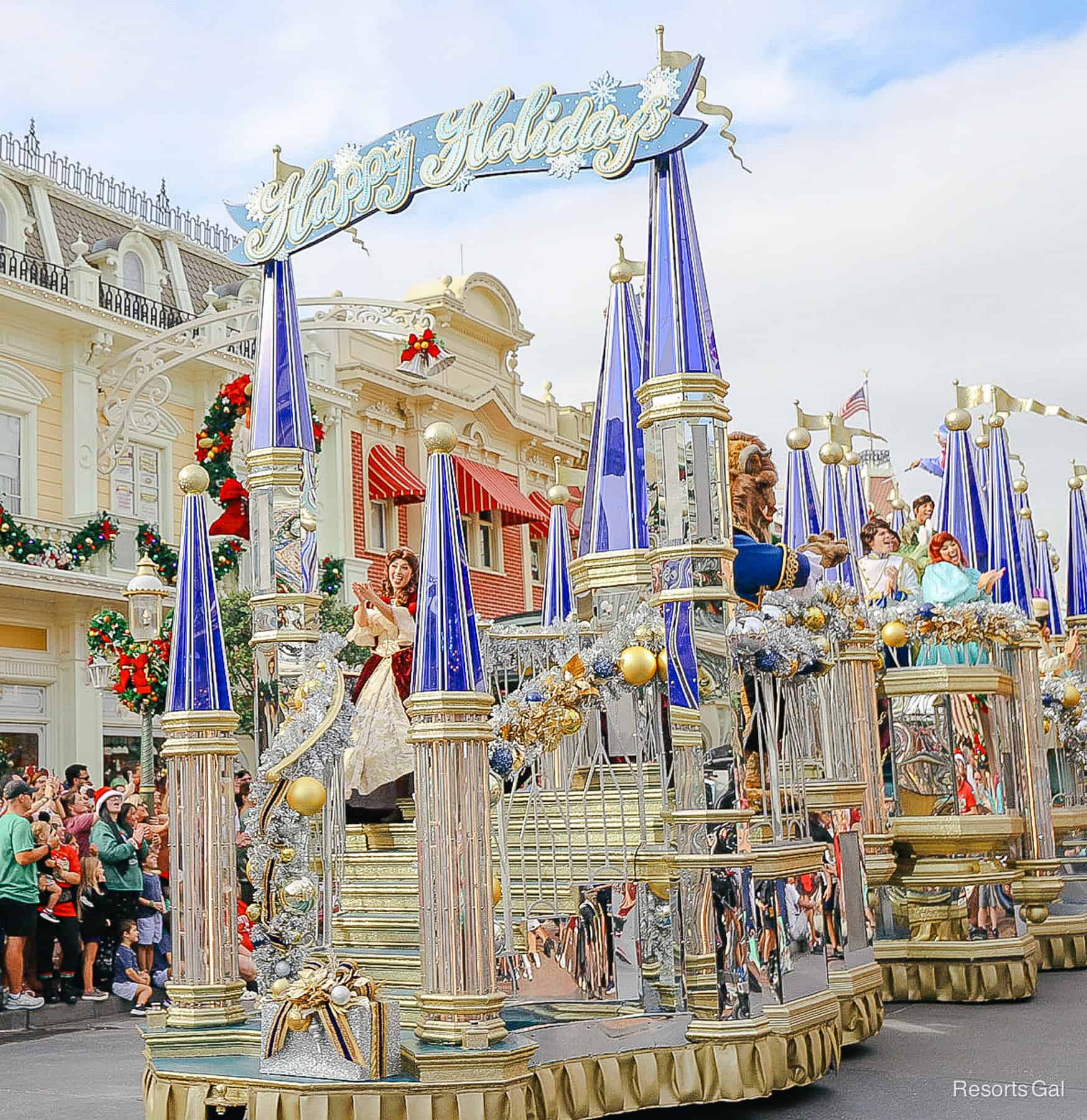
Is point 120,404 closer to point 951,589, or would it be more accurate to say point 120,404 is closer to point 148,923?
point 148,923

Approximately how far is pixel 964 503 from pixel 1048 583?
3314 mm

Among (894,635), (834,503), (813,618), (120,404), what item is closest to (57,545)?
(120,404)

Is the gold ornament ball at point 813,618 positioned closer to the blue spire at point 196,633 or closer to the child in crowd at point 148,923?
the blue spire at point 196,633

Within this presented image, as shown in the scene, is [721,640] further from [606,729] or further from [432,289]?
[432,289]

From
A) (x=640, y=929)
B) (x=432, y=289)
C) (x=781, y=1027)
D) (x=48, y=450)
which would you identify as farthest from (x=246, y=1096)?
(x=432, y=289)

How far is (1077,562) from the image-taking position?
1370 centimetres

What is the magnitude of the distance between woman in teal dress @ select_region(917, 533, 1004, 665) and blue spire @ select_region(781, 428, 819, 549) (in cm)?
101

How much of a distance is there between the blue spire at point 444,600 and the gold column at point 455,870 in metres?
0.08

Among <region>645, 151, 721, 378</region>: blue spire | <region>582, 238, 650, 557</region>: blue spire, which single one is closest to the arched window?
<region>582, 238, 650, 557</region>: blue spire

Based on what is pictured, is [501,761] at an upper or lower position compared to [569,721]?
lower

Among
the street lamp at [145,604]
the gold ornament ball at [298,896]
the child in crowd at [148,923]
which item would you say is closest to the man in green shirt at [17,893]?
the child in crowd at [148,923]

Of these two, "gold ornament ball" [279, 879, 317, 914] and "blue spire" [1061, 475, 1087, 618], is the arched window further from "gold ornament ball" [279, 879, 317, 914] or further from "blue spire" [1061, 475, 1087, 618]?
"gold ornament ball" [279, 879, 317, 914]

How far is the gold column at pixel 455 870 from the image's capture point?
5609 millimetres

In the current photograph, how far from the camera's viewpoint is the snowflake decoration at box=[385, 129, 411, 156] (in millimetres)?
7148
